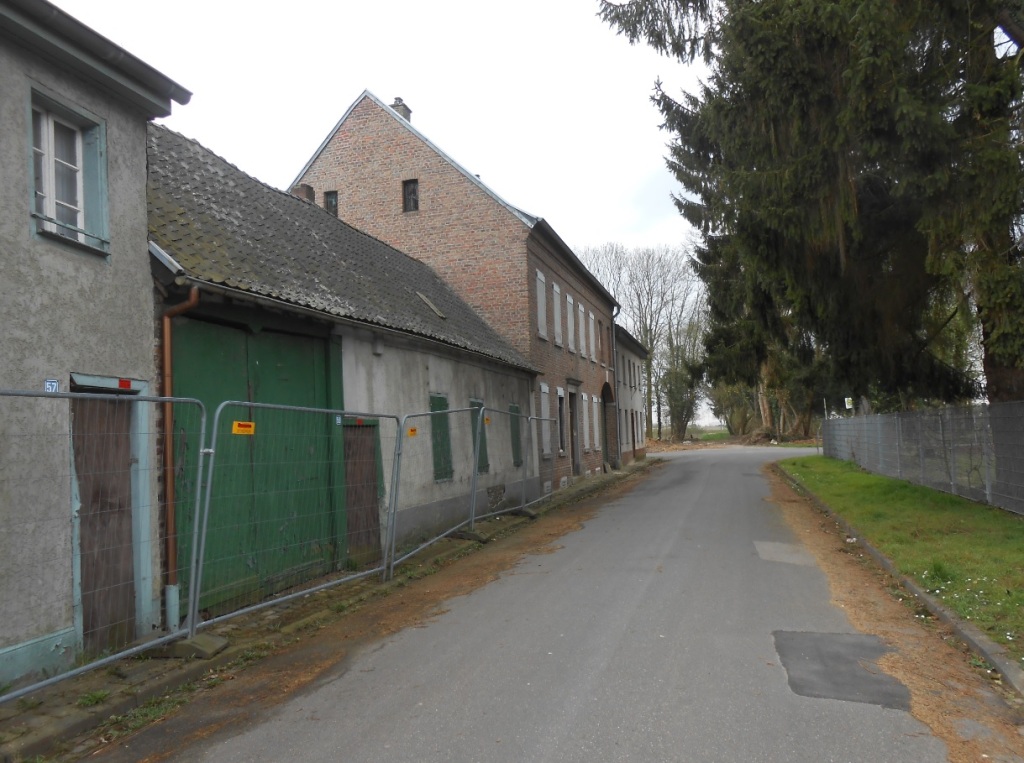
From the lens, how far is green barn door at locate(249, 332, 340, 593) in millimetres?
7645

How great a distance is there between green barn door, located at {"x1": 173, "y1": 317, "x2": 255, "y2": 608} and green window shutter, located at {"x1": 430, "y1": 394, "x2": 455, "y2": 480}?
17.6 ft

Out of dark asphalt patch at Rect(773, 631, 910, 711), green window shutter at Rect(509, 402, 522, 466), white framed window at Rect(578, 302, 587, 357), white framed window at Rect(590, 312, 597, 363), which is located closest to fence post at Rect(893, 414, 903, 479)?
green window shutter at Rect(509, 402, 522, 466)

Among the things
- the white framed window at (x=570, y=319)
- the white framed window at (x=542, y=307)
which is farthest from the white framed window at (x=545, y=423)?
the white framed window at (x=570, y=319)

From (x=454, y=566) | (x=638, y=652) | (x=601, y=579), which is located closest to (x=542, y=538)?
(x=454, y=566)

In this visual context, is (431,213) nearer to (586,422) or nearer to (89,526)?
(586,422)

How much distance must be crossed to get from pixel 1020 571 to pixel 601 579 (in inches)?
167

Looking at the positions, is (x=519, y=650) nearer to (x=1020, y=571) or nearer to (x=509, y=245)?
(x=1020, y=571)

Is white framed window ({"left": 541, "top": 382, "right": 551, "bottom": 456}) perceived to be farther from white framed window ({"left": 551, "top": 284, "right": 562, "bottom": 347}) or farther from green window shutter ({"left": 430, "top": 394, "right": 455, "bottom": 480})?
green window shutter ({"left": 430, "top": 394, "right": 455, "bottom": 480})

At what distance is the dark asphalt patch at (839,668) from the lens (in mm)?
4887

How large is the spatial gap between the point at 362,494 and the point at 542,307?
13094mm

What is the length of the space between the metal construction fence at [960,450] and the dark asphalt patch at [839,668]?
7.41m

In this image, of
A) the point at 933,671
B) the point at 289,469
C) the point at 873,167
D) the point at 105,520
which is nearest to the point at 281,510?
the point at 289,469

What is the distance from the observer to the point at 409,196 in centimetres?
2133

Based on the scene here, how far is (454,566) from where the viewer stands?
34.5 ft
